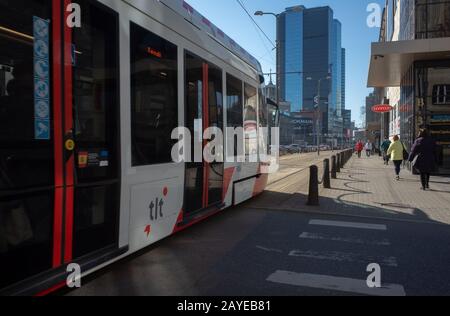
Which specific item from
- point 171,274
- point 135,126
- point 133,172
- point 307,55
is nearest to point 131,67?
point 135,126

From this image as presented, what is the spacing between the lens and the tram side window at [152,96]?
4.89 meters

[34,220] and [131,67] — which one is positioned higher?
[131,67]

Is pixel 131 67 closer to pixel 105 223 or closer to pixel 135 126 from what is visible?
pixel 135 126

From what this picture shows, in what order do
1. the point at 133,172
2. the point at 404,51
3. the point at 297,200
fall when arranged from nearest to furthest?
the point at 133,172
the point at 297,200
the point at 404,51

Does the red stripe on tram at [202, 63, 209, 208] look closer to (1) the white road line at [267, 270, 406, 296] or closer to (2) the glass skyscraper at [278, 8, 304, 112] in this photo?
(1) the white road line at [267, 270, 406, 296]

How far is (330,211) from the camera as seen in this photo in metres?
9.38

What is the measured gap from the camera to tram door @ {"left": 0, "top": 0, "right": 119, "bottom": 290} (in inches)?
135

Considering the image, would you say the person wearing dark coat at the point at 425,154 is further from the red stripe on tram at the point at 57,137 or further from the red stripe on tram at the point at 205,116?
the red stripe on tram at the point at 57,137

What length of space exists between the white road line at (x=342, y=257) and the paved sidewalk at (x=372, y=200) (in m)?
3.19

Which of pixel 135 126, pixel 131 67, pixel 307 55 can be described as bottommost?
pixel 135 126

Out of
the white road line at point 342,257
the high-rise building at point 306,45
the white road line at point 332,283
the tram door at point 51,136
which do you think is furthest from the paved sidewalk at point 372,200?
the high-rise building at point 306,45

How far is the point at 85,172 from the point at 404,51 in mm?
16981

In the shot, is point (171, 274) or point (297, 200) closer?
point (171, 274)

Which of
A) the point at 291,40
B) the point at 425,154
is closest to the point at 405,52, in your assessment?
the point at 425,154
